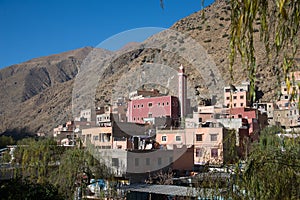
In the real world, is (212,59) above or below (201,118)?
above

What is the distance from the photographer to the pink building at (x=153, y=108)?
35406 mm

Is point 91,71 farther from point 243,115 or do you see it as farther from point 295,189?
point 295,189

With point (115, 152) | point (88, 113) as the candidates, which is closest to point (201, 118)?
point (115, 152)

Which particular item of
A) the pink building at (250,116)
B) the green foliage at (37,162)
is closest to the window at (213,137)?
the pink building at (250,116)

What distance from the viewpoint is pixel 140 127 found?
28234mm

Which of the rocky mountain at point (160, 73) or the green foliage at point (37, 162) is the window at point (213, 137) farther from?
the rocky mountain at point (160, 73)

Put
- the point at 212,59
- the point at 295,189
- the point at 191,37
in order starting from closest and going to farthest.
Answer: the point at 295,189 → the point at 212,59 → the point at 191,37

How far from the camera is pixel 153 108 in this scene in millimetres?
36531

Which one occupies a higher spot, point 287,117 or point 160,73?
point 160,73

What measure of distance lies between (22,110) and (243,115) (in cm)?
7292

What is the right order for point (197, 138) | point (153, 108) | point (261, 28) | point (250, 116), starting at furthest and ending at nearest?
point (153, 108) → point (250, 116) → point (197, 138) → point (261, 28)

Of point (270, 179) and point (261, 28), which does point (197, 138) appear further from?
point (261, 28)

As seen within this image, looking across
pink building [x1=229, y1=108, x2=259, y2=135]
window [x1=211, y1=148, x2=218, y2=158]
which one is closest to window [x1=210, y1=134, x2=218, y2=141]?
window [x1=211, y1=148, x2=218, y2=158]

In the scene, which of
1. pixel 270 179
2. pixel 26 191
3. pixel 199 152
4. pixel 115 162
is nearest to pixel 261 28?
pixel 270 179
